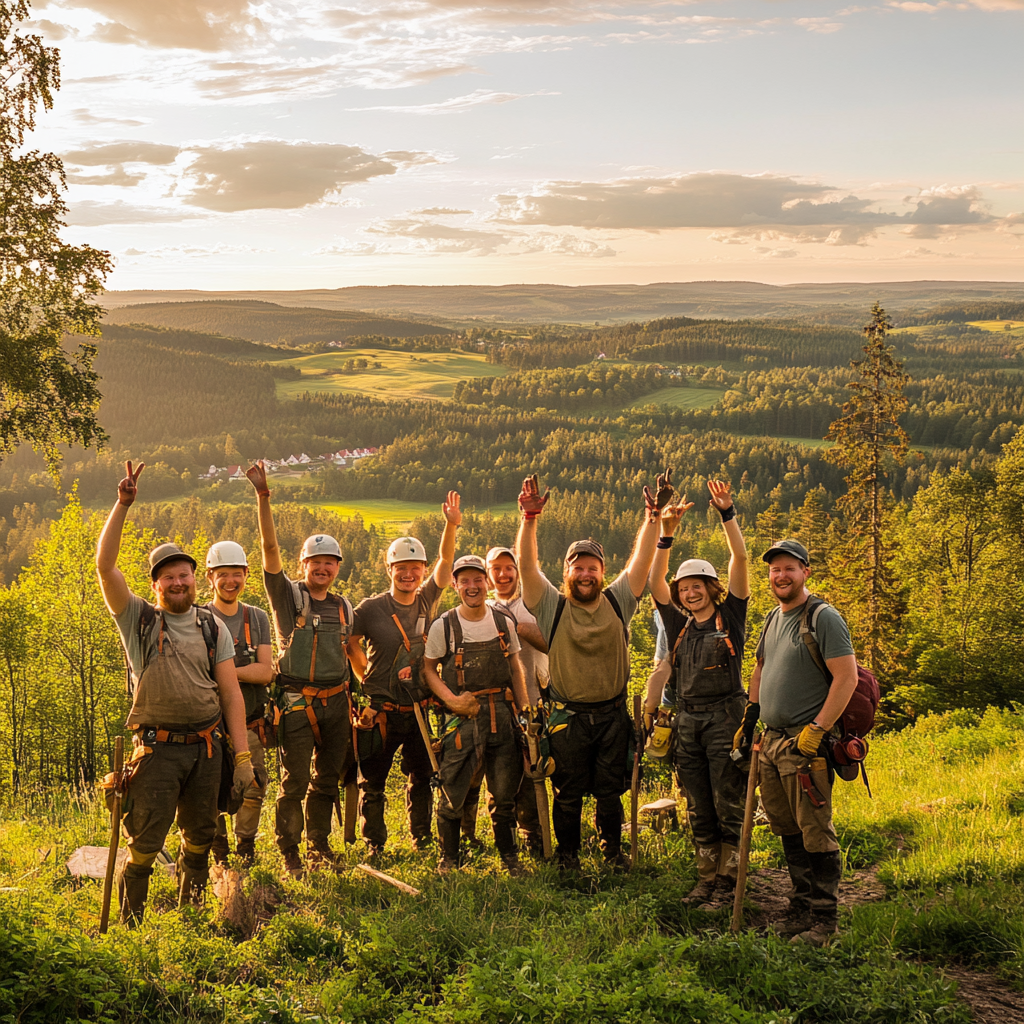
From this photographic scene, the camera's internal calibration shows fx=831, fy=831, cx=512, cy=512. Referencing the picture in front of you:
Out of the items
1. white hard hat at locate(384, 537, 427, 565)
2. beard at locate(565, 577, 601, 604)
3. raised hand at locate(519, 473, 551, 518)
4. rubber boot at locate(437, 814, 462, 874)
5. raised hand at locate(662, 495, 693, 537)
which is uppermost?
raised hand at locate(519, 473, 551, 518)

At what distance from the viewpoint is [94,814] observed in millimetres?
11453

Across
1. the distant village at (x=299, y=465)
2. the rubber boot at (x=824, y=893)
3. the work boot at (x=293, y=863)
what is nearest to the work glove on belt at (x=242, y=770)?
the work boot at (x=293, y=863)

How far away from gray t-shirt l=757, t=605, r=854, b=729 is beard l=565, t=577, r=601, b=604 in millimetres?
1499

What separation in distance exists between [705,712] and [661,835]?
222 cm

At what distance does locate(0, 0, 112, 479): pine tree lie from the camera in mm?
14961

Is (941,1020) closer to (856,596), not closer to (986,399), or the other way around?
(856,596)

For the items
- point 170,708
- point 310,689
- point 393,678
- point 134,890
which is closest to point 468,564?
point 393,678

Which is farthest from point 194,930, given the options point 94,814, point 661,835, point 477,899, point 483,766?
point 94,814

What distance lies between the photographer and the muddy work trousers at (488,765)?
7.09 meters

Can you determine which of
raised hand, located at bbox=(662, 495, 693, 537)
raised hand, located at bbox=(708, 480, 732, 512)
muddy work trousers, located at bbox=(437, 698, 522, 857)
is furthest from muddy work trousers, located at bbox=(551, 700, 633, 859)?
raised hand, located at bbox=(708, 480, 732, 512)

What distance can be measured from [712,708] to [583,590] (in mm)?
1412

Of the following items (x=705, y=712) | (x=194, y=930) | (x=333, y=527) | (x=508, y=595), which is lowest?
(x=333, y=527)

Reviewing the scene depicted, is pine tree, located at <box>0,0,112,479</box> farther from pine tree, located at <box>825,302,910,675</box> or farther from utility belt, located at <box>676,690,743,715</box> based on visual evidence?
pine tree, located at <box>825,302,910,675</box>

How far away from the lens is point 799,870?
6301mm
